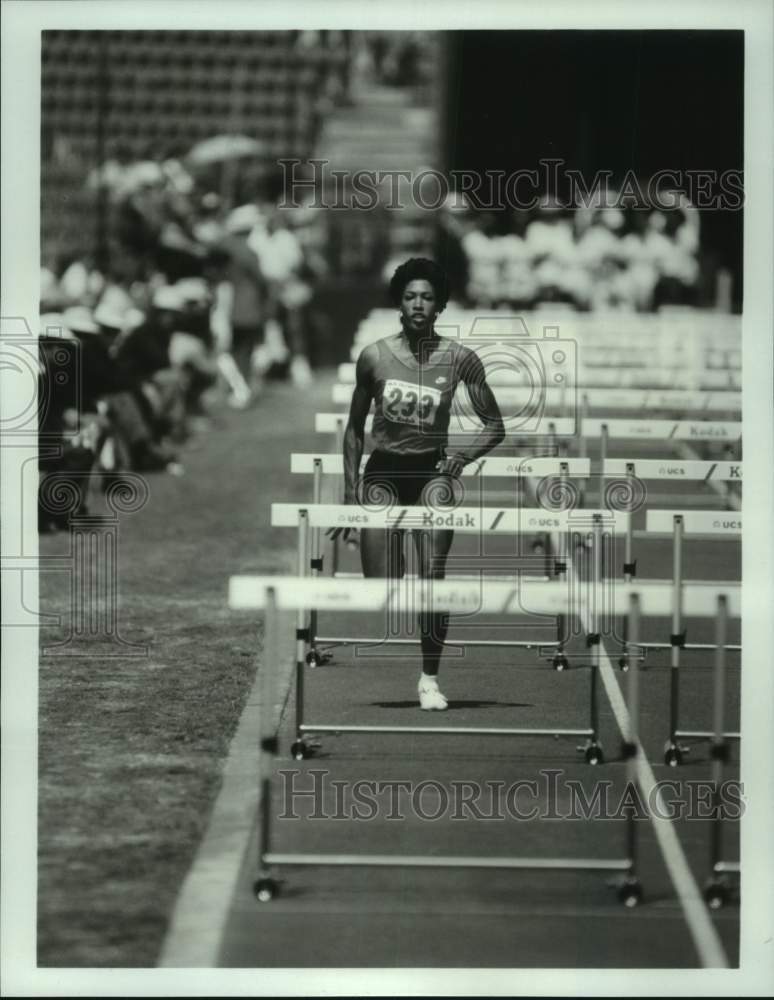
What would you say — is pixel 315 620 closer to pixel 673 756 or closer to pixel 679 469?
pixel 679 469

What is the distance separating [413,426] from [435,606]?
2.53 metres

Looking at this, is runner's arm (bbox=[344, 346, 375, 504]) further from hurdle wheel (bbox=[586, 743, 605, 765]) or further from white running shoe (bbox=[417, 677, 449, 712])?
hurdle wheel (bbox=[586, 743, 605, 765])

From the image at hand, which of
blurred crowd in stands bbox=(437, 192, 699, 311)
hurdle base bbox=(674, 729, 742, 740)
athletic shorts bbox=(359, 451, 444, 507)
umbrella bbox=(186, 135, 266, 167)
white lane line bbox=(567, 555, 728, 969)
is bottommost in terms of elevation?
white lane line bbox=(567, 555, 728, 969)

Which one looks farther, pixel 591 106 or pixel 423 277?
pixel 591 106

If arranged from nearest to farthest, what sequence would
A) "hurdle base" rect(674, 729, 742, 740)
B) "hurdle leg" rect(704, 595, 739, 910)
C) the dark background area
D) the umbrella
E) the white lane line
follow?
1. the white lane line
2. "hurdle leg" rect(704, 595, 739, 910)
3. "hurdle base" rect(674, 729, 742, 740)
4. the dark background area
5. the umbrella

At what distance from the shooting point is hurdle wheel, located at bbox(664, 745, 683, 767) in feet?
27.4

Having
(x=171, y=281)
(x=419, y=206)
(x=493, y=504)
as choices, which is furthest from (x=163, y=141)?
(x=493, y=504)

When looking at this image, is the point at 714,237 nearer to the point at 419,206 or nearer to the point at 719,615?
the point at 419,206

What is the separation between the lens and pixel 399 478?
941 cm

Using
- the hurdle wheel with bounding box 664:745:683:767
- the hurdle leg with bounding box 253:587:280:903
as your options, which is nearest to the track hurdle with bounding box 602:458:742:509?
the hurdle wheel with bounding box 664:745:683:767

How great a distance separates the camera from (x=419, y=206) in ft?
115

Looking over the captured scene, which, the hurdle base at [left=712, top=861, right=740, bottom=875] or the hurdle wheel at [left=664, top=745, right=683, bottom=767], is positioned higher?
the hurdle wheel at [left=664, top=745, right=683, bottom=767]

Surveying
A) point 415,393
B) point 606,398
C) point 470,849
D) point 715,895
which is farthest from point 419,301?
point 606,398

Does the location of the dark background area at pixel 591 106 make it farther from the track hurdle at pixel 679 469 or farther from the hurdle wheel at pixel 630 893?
the hurdle wheel at pixel 630 893
